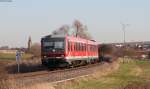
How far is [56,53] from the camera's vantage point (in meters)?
40.5

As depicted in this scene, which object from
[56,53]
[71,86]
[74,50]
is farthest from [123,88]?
[74,50]

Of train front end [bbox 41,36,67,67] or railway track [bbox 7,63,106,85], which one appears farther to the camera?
train front end [bbox 41,36,67,67]

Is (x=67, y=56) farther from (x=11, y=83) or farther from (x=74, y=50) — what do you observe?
(x=11, y=83)

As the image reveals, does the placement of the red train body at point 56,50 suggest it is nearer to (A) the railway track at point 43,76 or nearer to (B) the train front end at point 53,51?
(B) the train front end at point 53,51

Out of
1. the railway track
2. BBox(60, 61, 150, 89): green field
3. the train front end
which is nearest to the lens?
the railway track

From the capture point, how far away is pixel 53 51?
40.5m

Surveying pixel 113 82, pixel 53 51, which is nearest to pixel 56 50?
pixel 53 51

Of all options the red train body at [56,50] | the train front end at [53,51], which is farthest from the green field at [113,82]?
the train front end at [53,51]

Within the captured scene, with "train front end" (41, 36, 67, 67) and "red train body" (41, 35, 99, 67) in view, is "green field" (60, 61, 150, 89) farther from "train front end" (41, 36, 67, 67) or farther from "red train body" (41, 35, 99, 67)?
"train front end" (41, 36, 67, 67)

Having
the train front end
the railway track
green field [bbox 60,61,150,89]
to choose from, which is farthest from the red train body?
the railway track

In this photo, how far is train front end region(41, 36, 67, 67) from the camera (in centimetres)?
4022

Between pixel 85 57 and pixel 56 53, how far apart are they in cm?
1318

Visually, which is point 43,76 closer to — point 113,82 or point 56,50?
point 113,82

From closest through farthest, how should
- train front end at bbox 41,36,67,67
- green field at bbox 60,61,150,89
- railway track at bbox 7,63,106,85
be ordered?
railway track at bbox 7,63,106,85 → green field at bbox 60,61,150,89 → train front end at bbox 41,36,67,67
